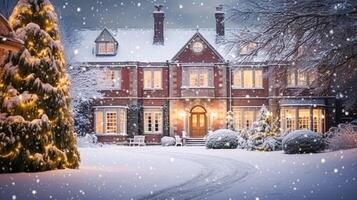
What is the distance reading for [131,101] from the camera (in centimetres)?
4000

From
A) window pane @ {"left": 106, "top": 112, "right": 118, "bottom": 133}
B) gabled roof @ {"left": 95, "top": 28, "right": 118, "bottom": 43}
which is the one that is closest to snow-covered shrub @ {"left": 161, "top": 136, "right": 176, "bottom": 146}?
window pane @ {"left": 106, "top": 112, "right": 118, "bottom": 133}

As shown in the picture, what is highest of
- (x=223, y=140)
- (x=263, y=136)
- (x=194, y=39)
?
(x=194, y=39)

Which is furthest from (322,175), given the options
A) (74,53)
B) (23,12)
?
(74,53)

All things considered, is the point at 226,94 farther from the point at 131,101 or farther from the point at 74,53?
the point at 74,53

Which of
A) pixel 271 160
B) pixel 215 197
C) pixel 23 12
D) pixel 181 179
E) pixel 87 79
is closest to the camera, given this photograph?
pixel 215 197

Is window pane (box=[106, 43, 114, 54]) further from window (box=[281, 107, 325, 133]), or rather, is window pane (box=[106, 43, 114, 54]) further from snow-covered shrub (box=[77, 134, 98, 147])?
window (box=[281, 107, 325, 133])

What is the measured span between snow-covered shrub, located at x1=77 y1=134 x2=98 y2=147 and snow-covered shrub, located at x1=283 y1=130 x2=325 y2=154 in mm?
17299

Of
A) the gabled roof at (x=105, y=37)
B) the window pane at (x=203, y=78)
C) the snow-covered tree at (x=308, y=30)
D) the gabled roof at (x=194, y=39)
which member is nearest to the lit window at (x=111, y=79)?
the gabled roof at (x=105, y=37)

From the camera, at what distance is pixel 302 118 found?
3934 centimetres

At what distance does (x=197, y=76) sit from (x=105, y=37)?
327 inches

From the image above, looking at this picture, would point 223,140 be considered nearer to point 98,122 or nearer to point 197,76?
point 197,76

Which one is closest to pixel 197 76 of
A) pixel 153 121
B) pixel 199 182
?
pixel 153 121

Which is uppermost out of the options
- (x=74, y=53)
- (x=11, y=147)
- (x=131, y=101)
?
(x=74, y=53)

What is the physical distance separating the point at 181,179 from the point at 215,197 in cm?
380
